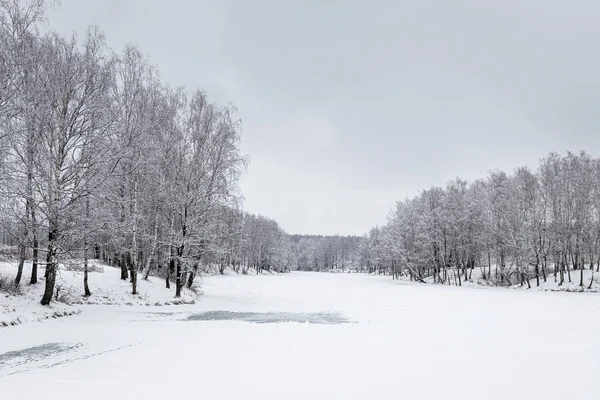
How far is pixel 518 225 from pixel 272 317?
39460mm

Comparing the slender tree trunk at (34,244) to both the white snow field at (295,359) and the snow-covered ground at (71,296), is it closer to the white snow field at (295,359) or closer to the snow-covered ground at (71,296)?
the snow-covered ground at (71,296)

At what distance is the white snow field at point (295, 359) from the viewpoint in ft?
23.0

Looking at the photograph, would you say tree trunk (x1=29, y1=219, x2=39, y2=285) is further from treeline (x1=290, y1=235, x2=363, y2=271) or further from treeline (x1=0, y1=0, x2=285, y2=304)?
treeline (x1=290, y1=235, x2=363, y2=271)

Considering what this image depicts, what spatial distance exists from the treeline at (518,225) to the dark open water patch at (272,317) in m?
35.6

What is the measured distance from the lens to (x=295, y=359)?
9.47 metres

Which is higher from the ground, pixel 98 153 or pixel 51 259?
pixel 98 153

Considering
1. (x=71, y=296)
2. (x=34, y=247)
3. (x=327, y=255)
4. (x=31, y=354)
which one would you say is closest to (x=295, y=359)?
(x=31, y=354)

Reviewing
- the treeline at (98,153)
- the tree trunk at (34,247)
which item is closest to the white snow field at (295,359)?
the tree trunk at (34,247)

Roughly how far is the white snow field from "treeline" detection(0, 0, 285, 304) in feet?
14.0

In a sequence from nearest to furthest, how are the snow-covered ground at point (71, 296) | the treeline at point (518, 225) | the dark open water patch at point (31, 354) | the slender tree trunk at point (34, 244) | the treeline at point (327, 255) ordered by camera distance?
1. the dark open water patch at point (31, 354)
2. the snow-covered ground at point (71, 296)
3. the slender tree trunk at point (34, 244)
4. the treeline at point (518, 225)
5. the treeline at point (327, 255)

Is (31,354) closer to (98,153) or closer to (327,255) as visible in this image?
(98,153)

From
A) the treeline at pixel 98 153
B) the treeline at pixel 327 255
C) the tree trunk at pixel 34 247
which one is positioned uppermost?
the treeline at pixel 98 153

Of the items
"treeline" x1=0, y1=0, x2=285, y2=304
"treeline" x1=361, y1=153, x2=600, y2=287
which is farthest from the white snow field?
"treeline" x1=361, y1=153, x2=600, y2=287

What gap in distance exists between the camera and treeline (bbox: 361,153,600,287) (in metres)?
44.7
